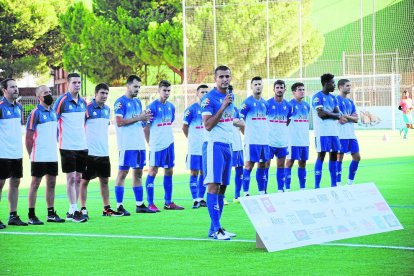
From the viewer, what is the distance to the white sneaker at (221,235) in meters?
10.3

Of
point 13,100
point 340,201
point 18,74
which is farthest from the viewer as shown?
point 18,74

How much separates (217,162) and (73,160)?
2.93 m

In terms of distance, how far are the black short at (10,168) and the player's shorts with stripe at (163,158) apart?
254 centimetres

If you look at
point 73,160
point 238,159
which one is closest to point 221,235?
point 73,160

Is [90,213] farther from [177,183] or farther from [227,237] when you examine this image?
[177,183]

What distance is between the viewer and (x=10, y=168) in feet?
40.0

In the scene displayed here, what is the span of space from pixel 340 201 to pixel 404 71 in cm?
3672

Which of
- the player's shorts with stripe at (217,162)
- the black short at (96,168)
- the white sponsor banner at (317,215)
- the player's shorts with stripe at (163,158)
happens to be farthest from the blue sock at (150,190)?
the white sponsor banner at (317,215)

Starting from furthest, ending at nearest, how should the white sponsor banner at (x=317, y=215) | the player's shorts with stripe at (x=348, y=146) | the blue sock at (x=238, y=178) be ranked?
1. the player's shorts with stripe at (x=348, y=146)
2. the blue sock at (x=238, y=178)
3. the white sponsor banner at (x=317, y=215)

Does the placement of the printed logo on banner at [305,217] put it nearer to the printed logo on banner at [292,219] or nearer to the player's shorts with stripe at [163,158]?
the printed logo on banner at [292,219]

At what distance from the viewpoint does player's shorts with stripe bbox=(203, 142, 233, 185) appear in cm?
1047

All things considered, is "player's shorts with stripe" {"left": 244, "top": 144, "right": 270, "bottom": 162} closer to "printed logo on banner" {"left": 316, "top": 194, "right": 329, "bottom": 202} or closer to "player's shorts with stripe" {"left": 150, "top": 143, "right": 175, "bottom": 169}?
"player's shorts with stripe" {"left": 150, "top": 143, "right": 175, "bottom": 169}

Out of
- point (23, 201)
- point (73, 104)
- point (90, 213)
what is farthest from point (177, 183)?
point (73, 104)

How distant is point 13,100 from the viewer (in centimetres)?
1225
